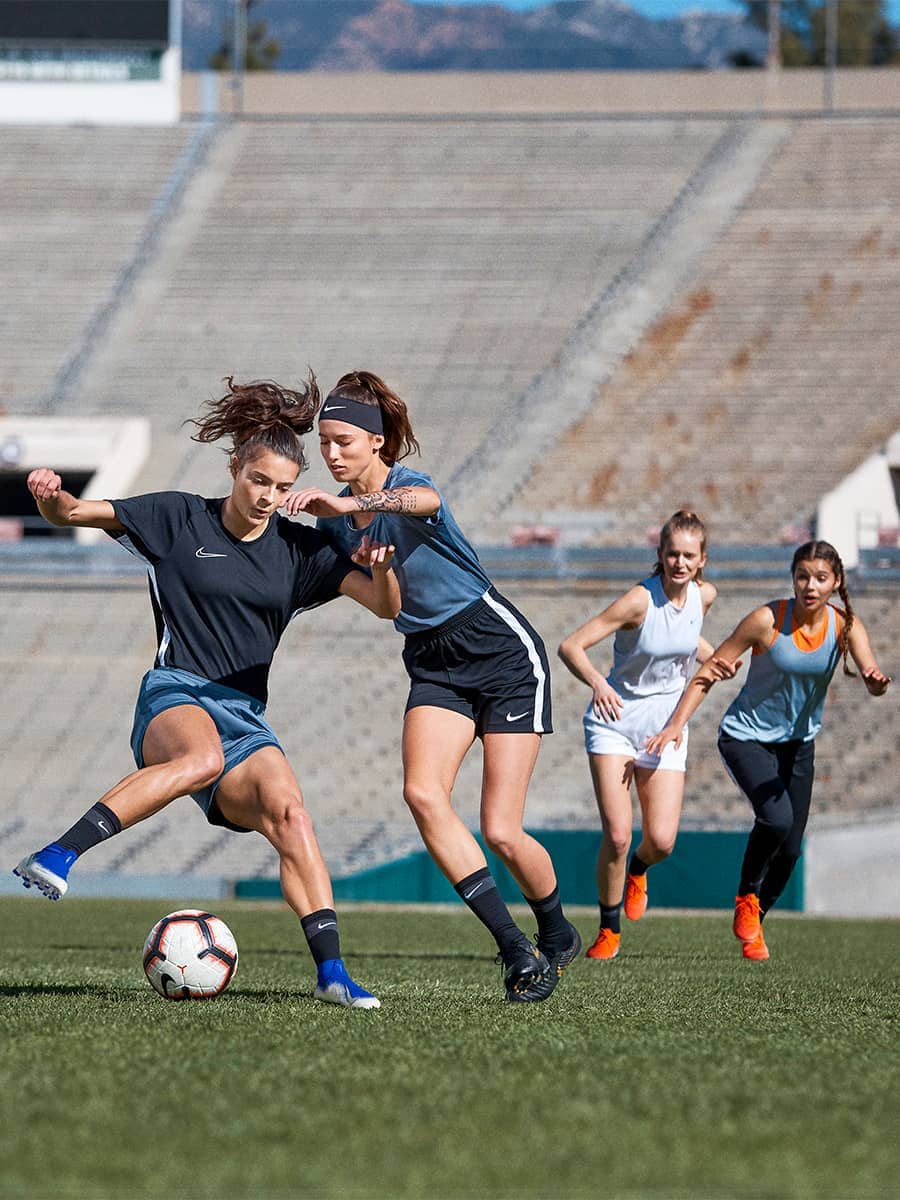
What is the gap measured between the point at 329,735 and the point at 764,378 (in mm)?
10372

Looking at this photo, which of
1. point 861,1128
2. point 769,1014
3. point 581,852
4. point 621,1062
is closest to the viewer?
point 861,1128

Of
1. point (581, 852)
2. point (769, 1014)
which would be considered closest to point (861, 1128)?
point (769, 1014)

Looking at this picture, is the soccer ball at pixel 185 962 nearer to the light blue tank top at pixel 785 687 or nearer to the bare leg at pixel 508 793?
the bare leg at pixel 508 793

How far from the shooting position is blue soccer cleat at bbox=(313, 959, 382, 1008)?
590 centimetres

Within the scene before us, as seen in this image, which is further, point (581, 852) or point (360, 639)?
point (360, 639)

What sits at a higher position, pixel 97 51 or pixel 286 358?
pixel 97 51

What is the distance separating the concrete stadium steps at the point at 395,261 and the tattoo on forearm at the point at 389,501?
75.8 feet

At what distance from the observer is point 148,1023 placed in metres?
5.38

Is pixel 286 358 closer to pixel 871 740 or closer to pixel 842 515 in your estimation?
pixel 842 515

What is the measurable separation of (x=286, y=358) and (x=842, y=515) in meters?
10.6

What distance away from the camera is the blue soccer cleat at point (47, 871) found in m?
5.46

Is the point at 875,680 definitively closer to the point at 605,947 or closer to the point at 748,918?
the point at 748,918

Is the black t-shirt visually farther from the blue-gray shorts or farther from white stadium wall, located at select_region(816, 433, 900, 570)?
white stadium wall, located at select_region(816, 433, 900, 570)

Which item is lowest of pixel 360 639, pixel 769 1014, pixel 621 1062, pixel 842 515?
pixel 360 639
